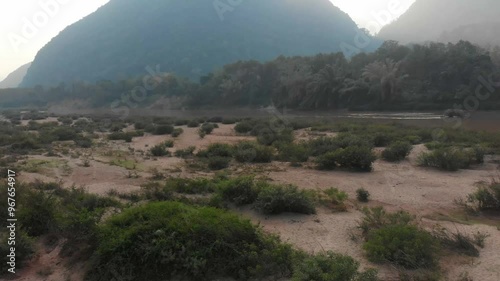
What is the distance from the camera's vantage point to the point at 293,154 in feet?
52.5

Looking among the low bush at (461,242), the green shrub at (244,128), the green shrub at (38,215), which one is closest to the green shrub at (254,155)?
the green shrub at (38,215)

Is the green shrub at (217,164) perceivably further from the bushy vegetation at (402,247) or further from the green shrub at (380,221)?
the bushy vegetation at (402,247)

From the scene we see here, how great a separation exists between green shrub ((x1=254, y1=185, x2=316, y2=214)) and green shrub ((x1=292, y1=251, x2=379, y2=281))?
3.21m

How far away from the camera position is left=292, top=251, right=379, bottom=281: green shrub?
5.01 m

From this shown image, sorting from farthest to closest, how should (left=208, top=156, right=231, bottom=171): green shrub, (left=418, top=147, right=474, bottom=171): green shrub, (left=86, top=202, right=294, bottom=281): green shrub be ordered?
(left=208, top=156, right=231, bottom=171): green shrub < (left=418, top=147, right=474, bottom=171): green shrub < (left=86, top=202, right=294, bottom=281): green shrub

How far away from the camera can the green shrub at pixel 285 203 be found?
866 cm

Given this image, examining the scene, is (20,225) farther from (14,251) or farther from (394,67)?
(394,67)

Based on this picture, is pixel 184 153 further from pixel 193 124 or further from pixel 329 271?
pixel 193 124

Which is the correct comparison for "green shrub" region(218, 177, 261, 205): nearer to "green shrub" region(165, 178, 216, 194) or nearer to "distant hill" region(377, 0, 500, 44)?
"green shrub" region(165, 178, 216, 194)

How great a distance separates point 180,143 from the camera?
922 inches

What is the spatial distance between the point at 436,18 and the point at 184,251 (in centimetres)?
17984

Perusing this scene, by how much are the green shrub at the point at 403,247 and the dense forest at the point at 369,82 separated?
45738 millimetres

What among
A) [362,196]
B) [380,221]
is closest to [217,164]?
[362,196]

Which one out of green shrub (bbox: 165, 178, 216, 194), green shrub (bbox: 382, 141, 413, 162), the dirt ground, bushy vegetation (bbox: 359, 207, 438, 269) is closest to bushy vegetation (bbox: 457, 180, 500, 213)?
the dirt ground
